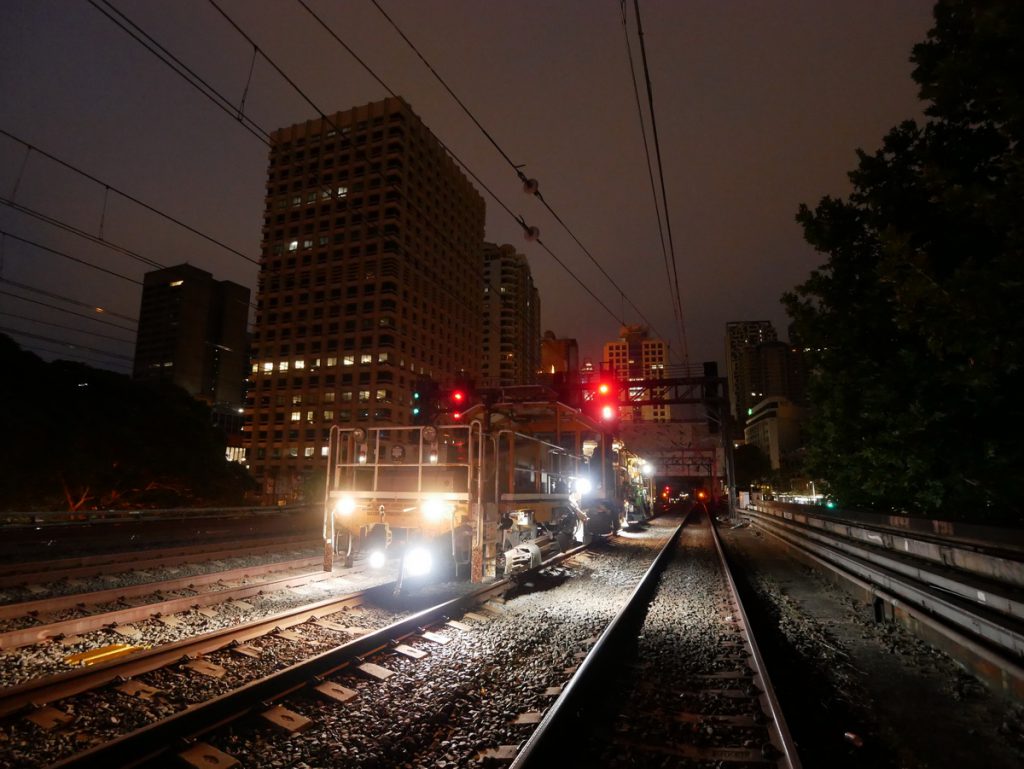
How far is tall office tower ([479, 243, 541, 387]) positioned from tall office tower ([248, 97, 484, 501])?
25.0 m

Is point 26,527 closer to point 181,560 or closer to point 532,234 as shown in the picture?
point 181,560

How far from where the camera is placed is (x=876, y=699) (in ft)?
15.8

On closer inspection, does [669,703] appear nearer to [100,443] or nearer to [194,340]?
[100,443]

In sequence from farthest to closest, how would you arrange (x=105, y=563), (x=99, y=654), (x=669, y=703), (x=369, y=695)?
(x=105, y=563)
(x=99, y=654)
(x=369, y=695)
(x=669, y=703)

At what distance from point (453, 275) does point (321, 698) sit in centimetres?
10936

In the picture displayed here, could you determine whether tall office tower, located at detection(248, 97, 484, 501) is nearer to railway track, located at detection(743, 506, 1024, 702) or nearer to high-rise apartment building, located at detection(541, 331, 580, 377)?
high-rise apartment building, located at detection(541, 331, 580, 377)

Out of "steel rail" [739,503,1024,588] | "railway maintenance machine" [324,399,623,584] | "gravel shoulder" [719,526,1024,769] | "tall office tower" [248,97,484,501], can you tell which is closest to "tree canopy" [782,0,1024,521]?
"steel rail" [739,503,1024,588]

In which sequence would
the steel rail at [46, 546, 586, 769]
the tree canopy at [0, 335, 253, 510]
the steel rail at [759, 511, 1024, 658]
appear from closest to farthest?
the steel rail at [46, 546, 586, 769], the steel rail at [759, 511, 1024, 658], the tree canopy at [0, 335, 253, 510]

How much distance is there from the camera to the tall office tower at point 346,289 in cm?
8944

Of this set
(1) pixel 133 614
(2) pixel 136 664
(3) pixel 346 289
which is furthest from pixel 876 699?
(3) pixel 346 289

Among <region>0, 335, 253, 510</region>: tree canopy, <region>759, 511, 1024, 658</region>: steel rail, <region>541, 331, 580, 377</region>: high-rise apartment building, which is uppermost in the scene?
<region>541, 331, 580, 377</region>: high-rise apartment building

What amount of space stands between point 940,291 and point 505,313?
131732 millimetres

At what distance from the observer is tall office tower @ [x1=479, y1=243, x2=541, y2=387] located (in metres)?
133

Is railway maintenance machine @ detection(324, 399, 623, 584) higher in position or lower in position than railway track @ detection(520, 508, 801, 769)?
higher
